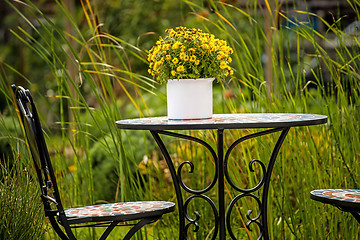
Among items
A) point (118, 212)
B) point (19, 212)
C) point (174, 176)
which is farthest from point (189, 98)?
point (19, 212)

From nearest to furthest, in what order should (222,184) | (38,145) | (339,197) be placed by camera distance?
1. (38,145)
2. (339,197)
3. (222,184)

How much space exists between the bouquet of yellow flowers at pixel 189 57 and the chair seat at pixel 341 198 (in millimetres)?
639

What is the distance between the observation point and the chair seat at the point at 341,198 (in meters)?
2.20

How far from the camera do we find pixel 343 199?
2.25 m

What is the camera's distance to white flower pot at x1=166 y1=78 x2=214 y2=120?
244 cm

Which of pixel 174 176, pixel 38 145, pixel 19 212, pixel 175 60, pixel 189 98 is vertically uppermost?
pixel 175 60

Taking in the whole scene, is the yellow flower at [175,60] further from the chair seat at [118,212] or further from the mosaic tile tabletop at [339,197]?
the mosaic tile tabletop at [339,197]

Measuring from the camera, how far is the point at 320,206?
293 centimetres

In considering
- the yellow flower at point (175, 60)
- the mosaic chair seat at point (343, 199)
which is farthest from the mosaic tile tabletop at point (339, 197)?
the yellow flower at point (175, 60)

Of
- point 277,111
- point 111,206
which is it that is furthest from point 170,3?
point 111,206

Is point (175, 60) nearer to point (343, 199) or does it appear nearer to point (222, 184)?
point (222, 184)

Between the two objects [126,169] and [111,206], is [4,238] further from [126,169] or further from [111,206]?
[126,169]

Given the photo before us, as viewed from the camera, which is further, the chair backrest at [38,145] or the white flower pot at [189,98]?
the white flower pot at [189,98]

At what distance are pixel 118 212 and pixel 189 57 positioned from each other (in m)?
0.68
